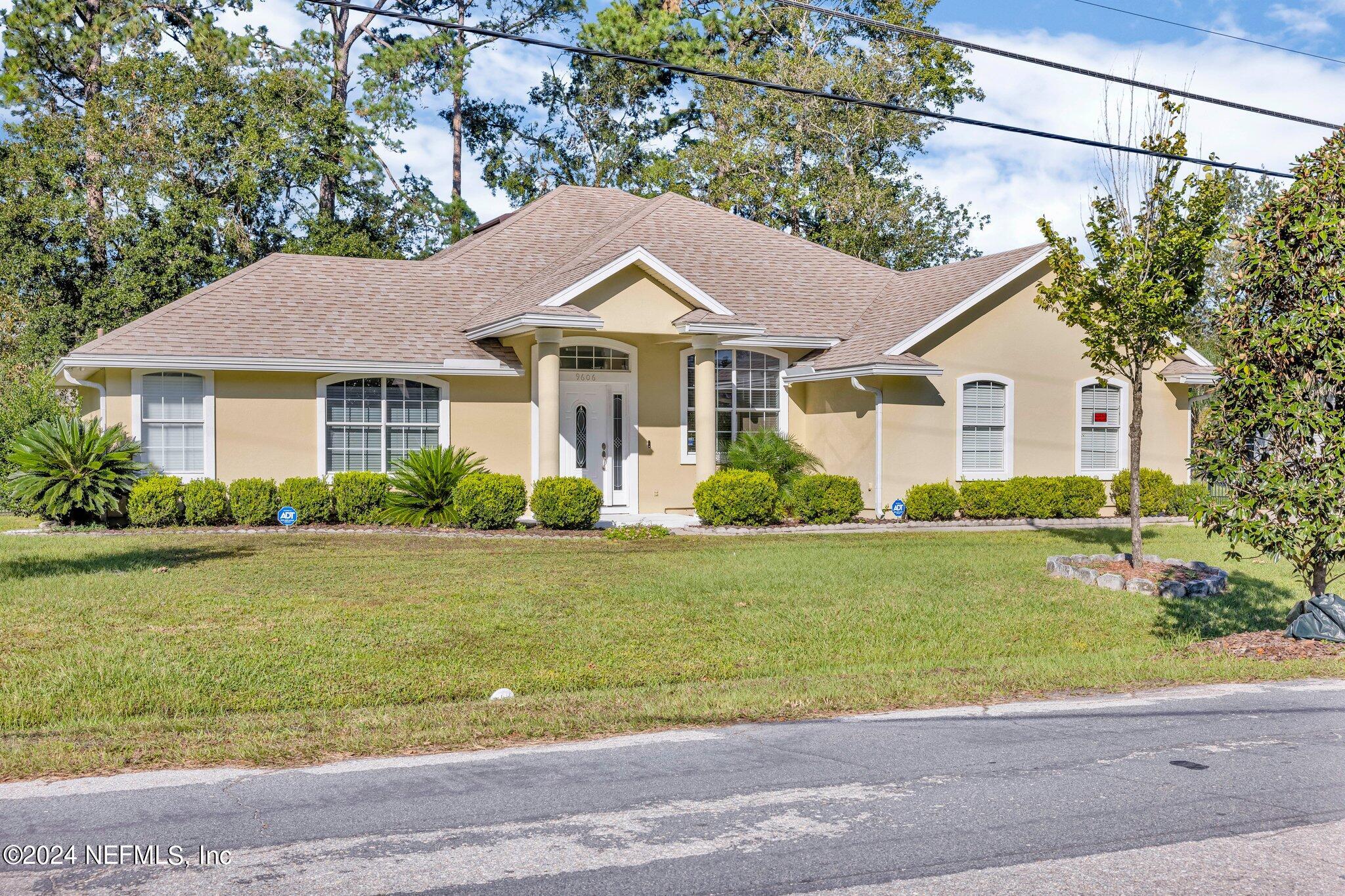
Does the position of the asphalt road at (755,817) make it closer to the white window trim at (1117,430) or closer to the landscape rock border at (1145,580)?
the landscape rock border at (1145,580)

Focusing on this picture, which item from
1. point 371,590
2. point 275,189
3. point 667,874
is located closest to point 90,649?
point 371,590

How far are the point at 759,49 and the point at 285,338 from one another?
26733 mm

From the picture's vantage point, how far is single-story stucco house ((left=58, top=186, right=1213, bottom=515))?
66.7 feet

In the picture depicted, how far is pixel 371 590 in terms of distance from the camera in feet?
43.2

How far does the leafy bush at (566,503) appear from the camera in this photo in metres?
19.3

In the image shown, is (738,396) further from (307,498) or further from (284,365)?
(284,365)

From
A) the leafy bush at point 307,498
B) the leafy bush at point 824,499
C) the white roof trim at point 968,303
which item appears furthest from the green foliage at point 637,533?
the white roof trim at point 968,303

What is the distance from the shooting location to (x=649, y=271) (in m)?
21.0

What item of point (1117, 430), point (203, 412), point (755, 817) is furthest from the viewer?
point (1117, 430)

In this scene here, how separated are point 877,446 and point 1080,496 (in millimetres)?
4206

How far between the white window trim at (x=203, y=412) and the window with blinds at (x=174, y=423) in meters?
0.02

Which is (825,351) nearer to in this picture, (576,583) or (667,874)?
(576,583)

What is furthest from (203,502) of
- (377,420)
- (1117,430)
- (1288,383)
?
(1117,430)

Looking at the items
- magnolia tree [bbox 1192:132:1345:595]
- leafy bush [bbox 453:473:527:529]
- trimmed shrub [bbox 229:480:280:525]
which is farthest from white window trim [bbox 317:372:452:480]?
magnolia tree [bbox 1192:132:1345:595]
